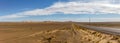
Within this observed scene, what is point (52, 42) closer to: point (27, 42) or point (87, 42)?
point (27, 42)

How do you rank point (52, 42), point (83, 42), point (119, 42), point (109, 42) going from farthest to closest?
point (83, 42)
point (52, 42)
point (109, 42)
point (119, 42)

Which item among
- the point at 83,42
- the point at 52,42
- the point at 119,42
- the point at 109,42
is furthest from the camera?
the point at 83,42

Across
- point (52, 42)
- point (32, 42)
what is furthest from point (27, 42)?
point (52, 42)

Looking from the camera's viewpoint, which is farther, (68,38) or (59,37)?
(59,37)

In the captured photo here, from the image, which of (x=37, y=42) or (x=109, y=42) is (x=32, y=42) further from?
(x=109, y=42)

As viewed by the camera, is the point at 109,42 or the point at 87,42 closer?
the point at 109,42

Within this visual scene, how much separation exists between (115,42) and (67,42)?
547cm

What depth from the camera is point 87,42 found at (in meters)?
28.8

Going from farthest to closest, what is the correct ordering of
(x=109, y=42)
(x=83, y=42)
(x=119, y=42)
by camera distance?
(x=83, y=42) < (x=109, y=42) < (x=119, y=42)

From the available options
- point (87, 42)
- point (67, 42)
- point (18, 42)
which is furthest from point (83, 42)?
point (18, 42)

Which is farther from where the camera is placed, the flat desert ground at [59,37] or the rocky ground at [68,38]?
the flat desert ground at [59,37]

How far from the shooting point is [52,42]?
2575 cm

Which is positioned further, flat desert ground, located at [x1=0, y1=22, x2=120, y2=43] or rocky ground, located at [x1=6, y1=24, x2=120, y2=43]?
flat desert ground, located at [x1=0, y1=22, x2=120, y2=43]

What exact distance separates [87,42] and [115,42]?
682 centimetres
